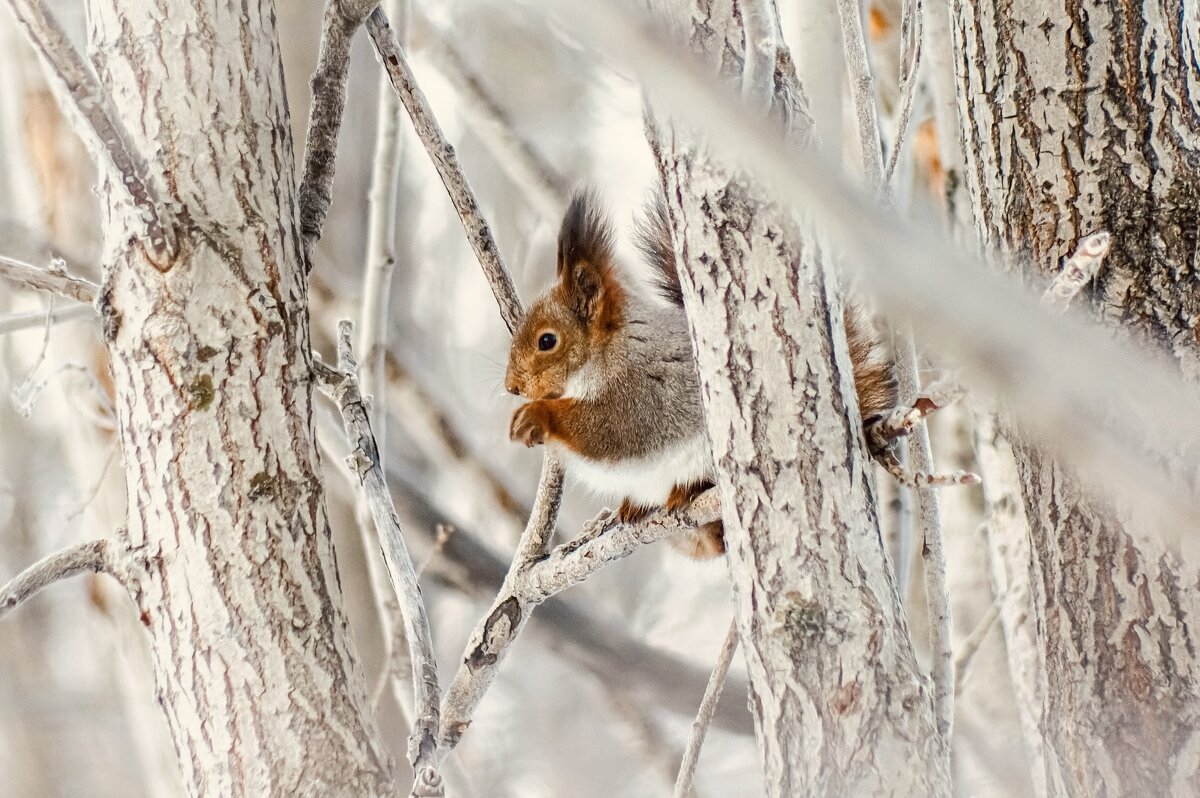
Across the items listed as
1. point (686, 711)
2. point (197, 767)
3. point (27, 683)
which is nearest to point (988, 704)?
point (686, 711)

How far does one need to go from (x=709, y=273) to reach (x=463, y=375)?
293 cm

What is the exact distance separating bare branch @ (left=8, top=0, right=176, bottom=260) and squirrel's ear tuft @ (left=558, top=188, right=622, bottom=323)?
28.2 inches

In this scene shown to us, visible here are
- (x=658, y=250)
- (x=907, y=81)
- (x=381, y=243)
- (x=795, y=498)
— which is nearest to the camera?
(x=795, y=498)

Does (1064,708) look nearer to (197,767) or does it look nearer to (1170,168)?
(1170,168)

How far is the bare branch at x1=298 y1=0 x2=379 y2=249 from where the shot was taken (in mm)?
1538

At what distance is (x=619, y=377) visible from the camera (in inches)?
74.7

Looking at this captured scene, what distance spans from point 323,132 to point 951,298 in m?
1.33

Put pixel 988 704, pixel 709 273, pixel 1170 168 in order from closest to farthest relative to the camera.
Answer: pixel 709 273 → pixel 1170 168 → pixel 988 704

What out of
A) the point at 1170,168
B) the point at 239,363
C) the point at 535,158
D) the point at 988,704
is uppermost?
the point at 535,158

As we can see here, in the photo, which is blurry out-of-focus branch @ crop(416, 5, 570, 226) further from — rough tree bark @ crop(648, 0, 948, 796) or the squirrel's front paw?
rough tree bark @ crop(648, 0, 948, 796)

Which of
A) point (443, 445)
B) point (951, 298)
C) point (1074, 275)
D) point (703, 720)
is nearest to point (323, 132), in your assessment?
point (703, 720)

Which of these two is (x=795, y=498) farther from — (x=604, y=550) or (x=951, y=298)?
(x=951, y=298)

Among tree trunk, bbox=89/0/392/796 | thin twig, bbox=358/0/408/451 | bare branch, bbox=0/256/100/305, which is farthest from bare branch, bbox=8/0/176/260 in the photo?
thin twig, bbox=358/0/408/451

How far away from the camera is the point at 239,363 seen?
1.32 m
